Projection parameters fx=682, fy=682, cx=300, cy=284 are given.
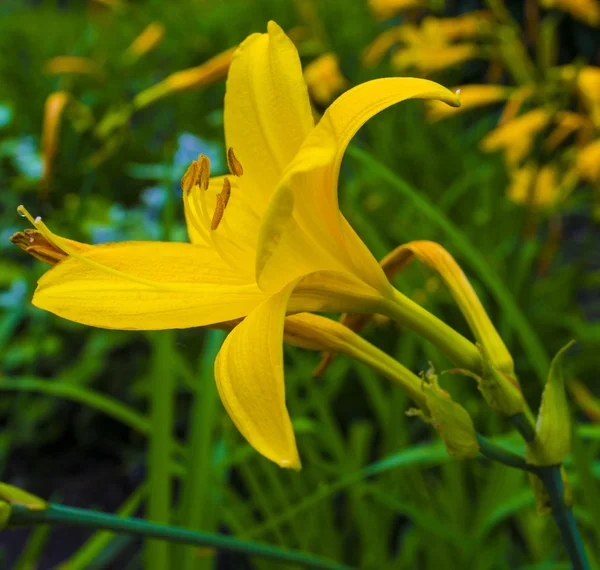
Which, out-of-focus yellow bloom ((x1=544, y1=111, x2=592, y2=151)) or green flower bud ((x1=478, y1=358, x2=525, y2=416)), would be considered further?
out-of-focus yellow bloom ((x1=544, y1=111, x2=592, y2=151))

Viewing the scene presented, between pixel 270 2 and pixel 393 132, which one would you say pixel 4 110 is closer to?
pixel 393 132

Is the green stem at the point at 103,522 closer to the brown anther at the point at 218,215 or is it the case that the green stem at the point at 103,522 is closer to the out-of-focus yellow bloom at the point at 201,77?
the brown anther at the point at 218,215

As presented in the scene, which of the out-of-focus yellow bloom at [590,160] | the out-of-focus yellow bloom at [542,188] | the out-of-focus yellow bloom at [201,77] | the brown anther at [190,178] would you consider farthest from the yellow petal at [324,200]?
the out-of-focus yellow bloom at [542,188]

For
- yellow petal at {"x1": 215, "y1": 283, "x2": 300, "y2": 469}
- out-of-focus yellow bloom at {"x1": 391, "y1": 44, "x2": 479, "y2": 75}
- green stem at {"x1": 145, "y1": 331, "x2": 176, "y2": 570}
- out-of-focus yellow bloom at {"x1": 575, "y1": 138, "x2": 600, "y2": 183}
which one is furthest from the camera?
out-of-focus yellow bloom at {"x1": 391, "y1": 44, "x2": 479, "y2": 75}

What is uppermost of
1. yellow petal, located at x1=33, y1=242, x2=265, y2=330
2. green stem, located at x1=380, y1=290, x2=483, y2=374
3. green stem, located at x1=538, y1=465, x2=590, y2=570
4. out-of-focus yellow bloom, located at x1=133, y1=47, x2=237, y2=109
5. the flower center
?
out-of-focus yellow bloom, located at x1=133, y1=47, x2=237, y2=109

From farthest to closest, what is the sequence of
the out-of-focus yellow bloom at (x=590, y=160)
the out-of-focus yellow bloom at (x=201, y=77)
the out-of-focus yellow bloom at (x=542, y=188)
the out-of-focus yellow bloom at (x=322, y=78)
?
1. the out-of-focus yellow bloom at (x=542, y=188)
2. the out-of-focus yellow bloom at (x=322, y=78)
3. the out-of-focus yellow bloom at (x=590, y=160)
4. the out-of-focus yellow bloom at (x=201, y=77)

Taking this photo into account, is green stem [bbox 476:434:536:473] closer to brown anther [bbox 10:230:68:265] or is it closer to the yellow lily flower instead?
the yellow lily flower

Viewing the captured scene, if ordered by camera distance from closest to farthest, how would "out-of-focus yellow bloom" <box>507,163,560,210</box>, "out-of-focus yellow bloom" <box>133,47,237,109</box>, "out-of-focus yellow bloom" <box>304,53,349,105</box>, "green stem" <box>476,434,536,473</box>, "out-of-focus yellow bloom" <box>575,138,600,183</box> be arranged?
"green stem" <box>476,434,536,473</box> → "out-of-focus yellow bloom" <box>133,47,237,109</box> → "out-of-focus yellow bloom" <box>575,138,600,183</box> → "out-of-focus yellow bloom" <box>304,53,349,105</box> → "out-of-focus yellow bloom" <box>507,163,560,210</box>

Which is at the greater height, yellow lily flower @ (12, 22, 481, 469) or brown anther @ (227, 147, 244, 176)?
brown anther @ (227, 147, 244, 176)

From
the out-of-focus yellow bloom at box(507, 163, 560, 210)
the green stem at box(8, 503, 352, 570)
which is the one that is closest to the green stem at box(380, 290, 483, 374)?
the green stem at box(8, 503, 352, 570)
